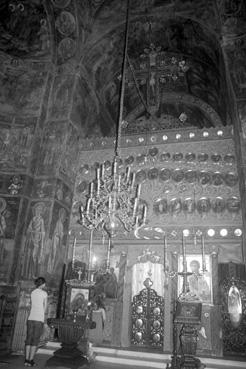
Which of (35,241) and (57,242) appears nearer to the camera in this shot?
(35,241)

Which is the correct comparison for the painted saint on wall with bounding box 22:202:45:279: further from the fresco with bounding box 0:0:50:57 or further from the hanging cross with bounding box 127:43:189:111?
the hanging cross with bounding box 127:43:189:111

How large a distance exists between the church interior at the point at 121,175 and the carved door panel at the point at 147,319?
0.03 meters

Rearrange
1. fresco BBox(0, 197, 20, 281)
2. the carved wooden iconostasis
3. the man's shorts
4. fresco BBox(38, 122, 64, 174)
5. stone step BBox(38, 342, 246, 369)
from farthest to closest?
fresco BBox(38, 122, 64, 174), fresco BBox(0, 197, 20, 281), the carved wooden iconostasis, stone step BBox(38, 342, 246, 369), the man's shorts

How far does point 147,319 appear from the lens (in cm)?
881

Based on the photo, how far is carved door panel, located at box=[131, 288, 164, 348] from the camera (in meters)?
8.60

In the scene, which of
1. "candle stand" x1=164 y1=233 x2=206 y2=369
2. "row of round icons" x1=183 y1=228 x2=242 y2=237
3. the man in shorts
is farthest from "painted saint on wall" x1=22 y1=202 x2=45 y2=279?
"candle stand" x1=164 y1=233 x2=206 y2=369

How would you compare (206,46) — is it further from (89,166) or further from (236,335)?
(236,335)

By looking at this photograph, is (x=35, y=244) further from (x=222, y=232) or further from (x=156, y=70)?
(x=156, y=70)

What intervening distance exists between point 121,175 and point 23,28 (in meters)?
7.41

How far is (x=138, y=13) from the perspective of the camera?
11273mm

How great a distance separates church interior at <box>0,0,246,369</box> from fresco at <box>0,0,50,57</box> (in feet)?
0.12

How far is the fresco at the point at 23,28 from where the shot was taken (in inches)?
444

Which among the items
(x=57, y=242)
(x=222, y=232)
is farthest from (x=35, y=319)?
(x=222, y=232)

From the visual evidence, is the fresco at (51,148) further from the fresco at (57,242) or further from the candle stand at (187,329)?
the candle stand at (187,329)
